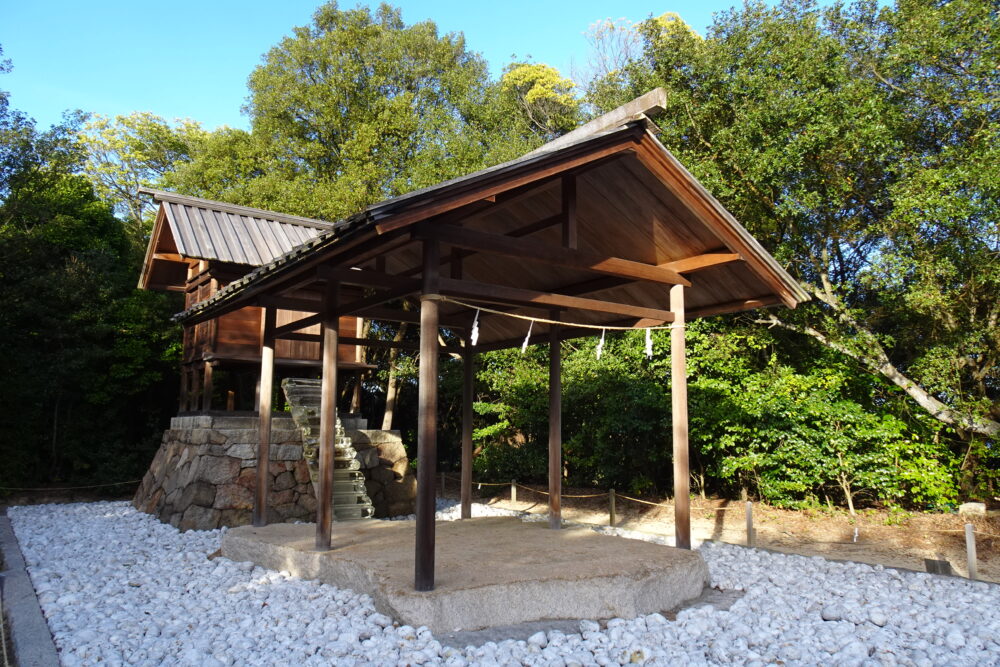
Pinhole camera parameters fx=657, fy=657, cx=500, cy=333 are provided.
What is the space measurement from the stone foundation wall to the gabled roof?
306cm

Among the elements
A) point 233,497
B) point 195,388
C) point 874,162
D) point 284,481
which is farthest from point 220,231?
point 874,162

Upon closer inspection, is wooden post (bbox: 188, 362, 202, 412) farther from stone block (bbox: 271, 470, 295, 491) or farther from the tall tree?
the tall tree

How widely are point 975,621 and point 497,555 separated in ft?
13.1

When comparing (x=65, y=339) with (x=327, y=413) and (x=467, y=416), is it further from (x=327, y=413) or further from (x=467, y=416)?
(x=327, y=413)

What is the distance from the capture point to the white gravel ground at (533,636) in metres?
4.43

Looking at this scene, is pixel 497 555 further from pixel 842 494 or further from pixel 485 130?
pixel 485 130

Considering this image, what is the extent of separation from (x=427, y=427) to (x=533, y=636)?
1719mm

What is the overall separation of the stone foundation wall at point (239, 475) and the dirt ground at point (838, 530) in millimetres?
3560

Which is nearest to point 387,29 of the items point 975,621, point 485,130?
point 485,130

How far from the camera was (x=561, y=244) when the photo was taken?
712 cm

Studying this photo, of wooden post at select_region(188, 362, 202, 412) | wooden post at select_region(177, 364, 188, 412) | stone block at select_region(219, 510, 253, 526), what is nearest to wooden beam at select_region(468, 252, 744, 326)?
stone block at select_region(219, 510, 253, 526)

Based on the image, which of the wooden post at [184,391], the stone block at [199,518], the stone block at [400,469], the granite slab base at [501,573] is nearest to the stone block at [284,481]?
the stone block at [199,518]

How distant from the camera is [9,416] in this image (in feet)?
51.1

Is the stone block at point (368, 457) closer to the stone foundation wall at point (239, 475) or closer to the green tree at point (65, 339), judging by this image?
the stone foundation wall at point (239, 475)
